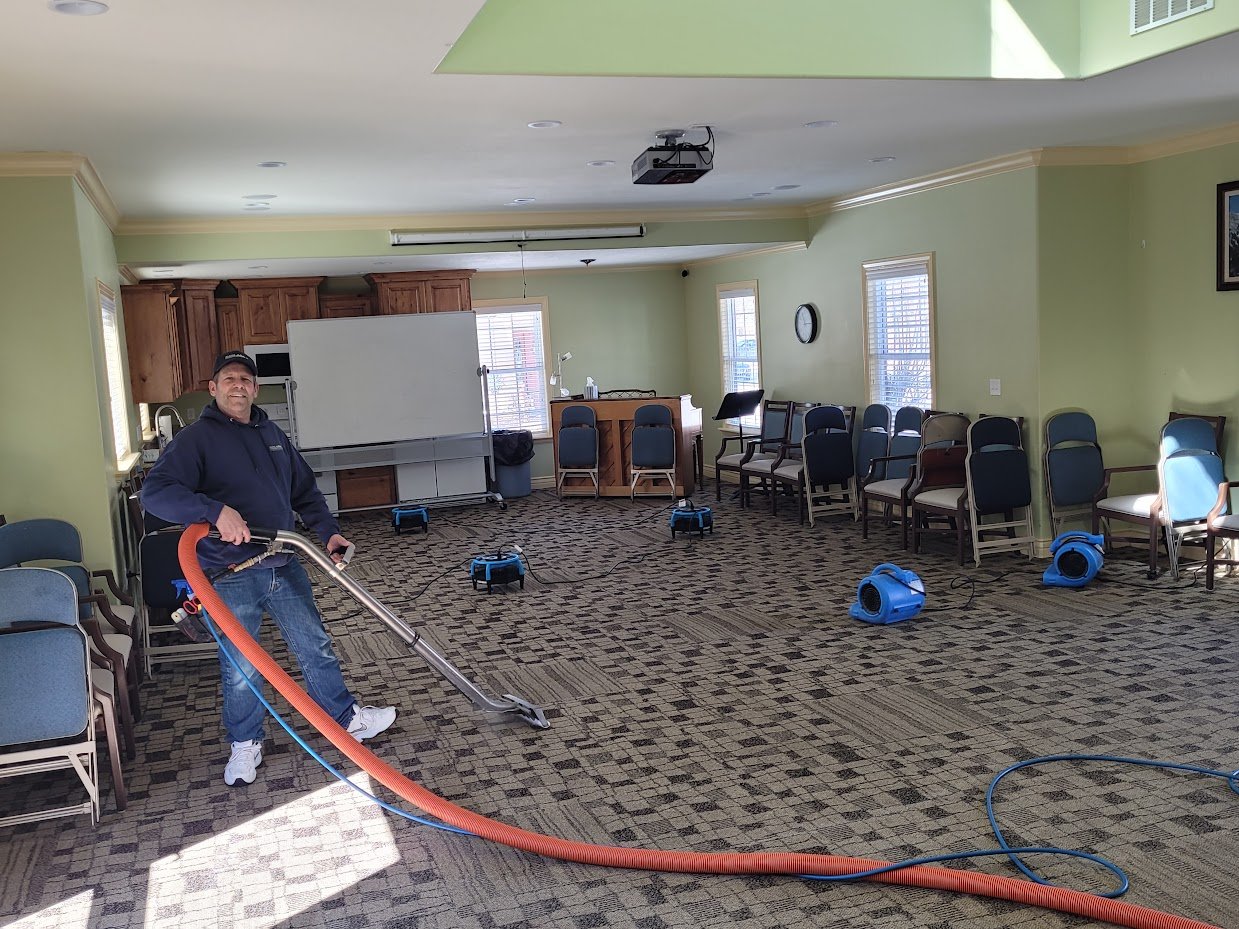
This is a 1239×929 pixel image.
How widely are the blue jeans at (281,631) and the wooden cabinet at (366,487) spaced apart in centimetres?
712

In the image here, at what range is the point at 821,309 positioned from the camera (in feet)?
34.3

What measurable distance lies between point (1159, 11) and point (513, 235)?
19.0 ft

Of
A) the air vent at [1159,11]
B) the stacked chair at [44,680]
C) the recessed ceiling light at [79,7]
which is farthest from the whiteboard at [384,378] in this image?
the air vent at [1159,11]

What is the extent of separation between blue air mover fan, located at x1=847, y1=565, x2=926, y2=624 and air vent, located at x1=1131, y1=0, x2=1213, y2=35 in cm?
302

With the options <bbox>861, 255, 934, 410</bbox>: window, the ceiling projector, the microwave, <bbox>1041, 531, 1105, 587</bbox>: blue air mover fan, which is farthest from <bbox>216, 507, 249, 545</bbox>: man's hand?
the microwave

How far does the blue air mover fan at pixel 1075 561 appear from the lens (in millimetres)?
6625

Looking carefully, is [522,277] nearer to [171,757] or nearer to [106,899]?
[171,757]

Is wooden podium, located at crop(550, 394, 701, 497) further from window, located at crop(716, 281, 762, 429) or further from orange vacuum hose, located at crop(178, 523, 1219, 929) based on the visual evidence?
orange vacuum hose, located at crop(178, 523, 1219, 929)

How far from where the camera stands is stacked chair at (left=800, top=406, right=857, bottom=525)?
30.6ft

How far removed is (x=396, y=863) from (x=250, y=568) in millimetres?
1331

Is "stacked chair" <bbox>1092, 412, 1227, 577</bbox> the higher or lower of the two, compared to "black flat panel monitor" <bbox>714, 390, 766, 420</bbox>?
lower

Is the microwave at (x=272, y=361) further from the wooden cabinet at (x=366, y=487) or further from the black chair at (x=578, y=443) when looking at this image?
the black chair at (x=578, y=443)

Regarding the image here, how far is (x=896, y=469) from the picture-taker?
9.06 meters

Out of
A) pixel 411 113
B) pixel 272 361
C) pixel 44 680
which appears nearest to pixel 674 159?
pixel 411 113
